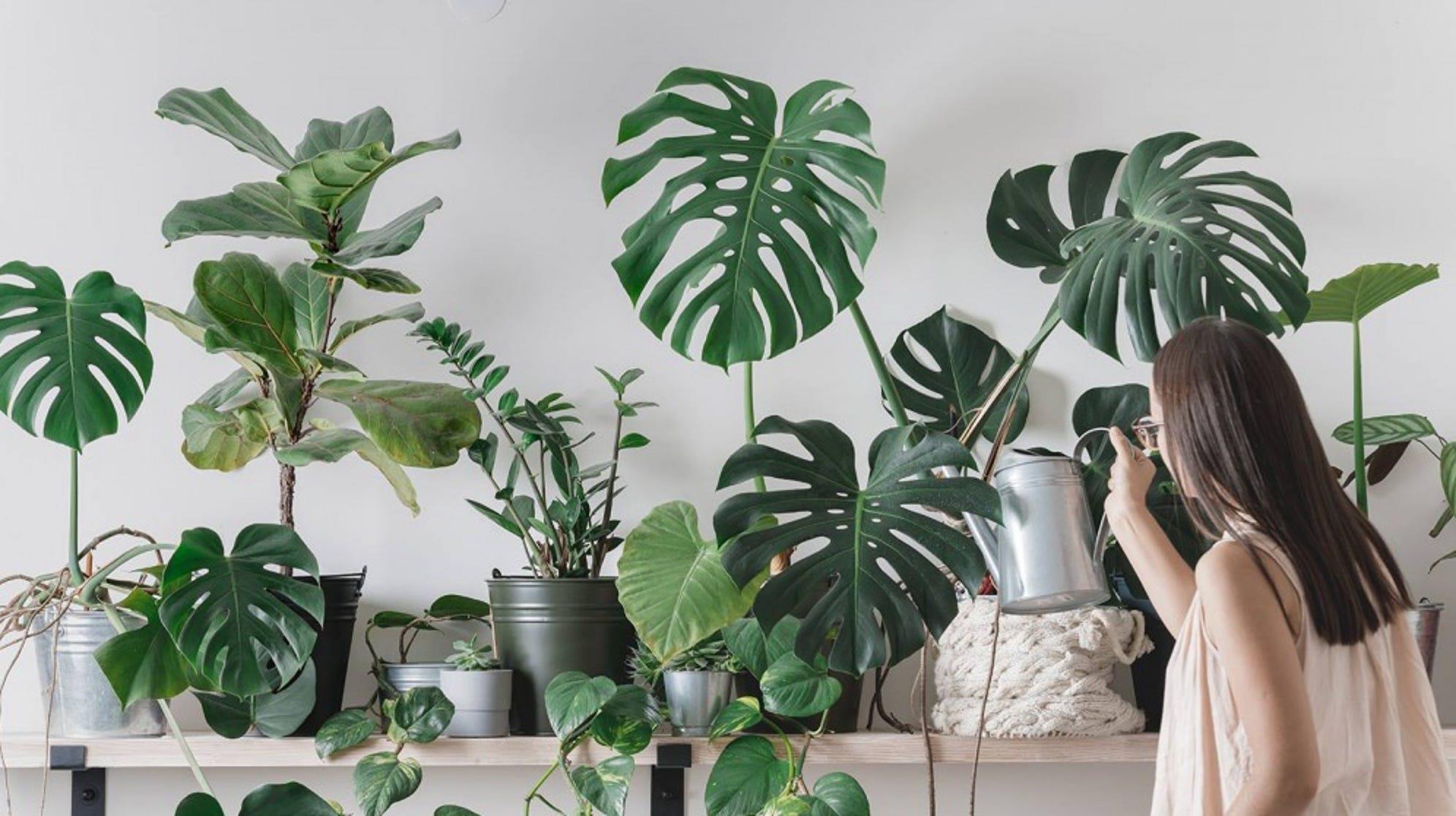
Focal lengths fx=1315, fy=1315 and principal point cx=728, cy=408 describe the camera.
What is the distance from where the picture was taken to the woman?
1.11 meters

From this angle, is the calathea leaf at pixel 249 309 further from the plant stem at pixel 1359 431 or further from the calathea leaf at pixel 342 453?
the plant stem at pixel 1359 431

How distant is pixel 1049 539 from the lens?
1438mm

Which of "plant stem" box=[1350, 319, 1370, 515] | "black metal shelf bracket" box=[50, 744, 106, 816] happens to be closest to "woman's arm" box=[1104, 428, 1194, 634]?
"plant stem" box=[1350, 319, 1370, 515]

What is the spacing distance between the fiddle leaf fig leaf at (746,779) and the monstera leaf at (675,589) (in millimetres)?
137

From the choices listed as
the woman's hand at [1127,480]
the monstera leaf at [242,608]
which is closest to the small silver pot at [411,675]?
the monstera leaf at [242,608]

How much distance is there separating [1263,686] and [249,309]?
120 centimetres

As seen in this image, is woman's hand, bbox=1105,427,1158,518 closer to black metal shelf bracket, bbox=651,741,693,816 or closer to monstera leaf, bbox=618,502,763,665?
monstera leaf, bbox=618,502,763,665

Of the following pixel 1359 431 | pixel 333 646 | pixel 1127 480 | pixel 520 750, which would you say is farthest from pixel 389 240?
pixel 1359 431

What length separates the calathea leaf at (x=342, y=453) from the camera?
5.07ft

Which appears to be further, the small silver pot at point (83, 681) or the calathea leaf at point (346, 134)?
the calathea leaf at point (346, 134)

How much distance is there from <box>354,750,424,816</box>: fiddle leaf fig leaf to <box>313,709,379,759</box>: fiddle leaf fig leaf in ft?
0.10

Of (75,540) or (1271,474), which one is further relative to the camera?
(75,540)

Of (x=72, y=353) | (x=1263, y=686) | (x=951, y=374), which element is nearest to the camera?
(x=1263, y=686)

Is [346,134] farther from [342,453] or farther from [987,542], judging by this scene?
[987,542]
